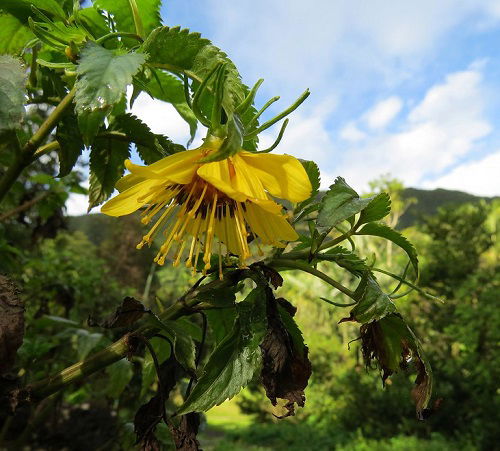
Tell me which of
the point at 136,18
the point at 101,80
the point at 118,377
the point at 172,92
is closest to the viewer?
the point at 101,80

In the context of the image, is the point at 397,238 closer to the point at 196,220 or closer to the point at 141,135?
the point at 196,220

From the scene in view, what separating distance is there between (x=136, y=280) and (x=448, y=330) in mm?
13419

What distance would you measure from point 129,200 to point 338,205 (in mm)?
234

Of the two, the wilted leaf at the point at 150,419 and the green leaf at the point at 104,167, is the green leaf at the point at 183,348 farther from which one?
the green leaf at the point at 104,167

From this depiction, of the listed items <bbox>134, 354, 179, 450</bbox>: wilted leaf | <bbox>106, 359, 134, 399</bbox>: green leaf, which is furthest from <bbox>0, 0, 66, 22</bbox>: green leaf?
<bbox>106, 359, 134, 399</bbox>: green leaf

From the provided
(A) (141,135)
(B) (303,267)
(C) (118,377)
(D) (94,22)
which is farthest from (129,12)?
(C) (118,377)

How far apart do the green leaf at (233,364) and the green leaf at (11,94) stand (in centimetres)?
28

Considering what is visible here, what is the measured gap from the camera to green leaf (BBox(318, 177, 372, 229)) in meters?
0.49

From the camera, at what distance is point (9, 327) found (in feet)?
1.56

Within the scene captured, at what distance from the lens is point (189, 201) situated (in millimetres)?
579

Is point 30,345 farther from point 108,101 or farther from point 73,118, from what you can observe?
point 108,101

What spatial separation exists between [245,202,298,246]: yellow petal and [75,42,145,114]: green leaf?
0.19 metres

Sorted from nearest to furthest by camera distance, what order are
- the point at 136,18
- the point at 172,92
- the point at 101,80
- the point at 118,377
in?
the point at 101,80
the point at 136,18
the point at 172,92
the point at 118,377

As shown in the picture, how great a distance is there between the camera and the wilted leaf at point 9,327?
47cm
